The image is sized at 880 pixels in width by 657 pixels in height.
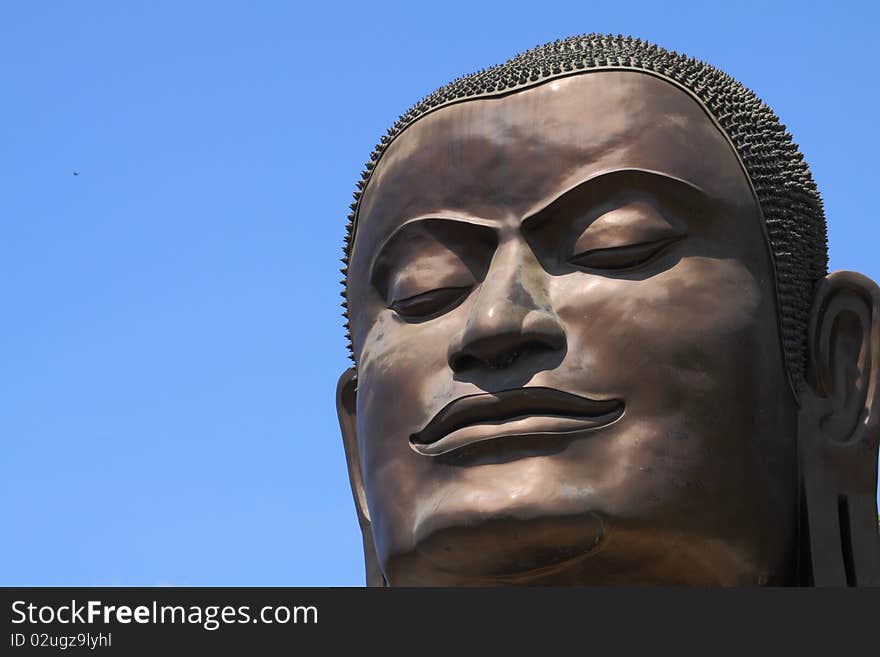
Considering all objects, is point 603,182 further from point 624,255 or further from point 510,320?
point 510,320

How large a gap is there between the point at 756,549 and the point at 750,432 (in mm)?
496

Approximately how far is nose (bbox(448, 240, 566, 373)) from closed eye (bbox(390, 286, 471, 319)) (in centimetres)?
22

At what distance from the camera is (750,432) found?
7.69 meters

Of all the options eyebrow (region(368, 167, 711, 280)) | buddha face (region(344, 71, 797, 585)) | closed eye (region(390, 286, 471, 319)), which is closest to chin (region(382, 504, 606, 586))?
buddha face (region(344, 71, 797, 585))

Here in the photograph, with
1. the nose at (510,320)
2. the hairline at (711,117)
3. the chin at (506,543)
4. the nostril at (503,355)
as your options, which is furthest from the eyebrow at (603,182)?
the chin at (506,543)

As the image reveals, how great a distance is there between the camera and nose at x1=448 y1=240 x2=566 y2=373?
764 centimetres

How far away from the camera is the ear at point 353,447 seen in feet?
29.7

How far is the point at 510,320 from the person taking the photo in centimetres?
765

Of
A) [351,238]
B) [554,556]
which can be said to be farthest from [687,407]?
[351,238]

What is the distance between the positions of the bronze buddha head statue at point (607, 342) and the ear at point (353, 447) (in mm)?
546

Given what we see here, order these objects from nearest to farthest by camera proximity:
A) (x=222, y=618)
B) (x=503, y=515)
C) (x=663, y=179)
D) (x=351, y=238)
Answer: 1. (x=222, y=618)
2. (x=503, y=515)
3. (x=663, y=179)
4. (x=351, y=238)

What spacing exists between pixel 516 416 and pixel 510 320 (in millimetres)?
407

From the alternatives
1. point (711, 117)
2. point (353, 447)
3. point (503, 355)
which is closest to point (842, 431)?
point (711, 117)

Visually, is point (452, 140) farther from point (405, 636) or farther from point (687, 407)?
point (405, 636)
